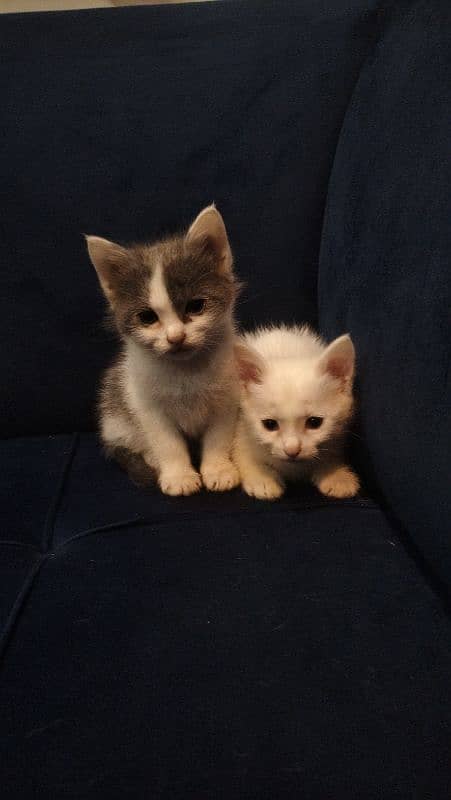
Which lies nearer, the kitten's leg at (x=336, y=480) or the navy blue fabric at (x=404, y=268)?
the navy blue fabric at (x=404, y=268)

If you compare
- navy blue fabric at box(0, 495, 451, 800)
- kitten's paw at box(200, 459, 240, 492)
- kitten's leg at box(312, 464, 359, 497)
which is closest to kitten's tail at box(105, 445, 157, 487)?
kitten's paw at box(200, 459, 240, 492)

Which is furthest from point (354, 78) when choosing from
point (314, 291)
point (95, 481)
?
point (95, 481)

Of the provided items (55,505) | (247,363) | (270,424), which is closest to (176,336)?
(247,363)

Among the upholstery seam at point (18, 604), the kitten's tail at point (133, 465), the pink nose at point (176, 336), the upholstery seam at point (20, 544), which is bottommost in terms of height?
the kitten's tail at point (133, 465)

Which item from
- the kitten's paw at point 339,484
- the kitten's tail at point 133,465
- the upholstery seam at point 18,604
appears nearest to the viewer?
the upholstery seam at point 18,604

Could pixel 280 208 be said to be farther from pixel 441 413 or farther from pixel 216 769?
pixel 216 769

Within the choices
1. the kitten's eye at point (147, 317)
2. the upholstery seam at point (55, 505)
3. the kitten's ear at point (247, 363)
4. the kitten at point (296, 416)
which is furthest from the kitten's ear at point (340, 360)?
the upholstery seam at point (55, 505)

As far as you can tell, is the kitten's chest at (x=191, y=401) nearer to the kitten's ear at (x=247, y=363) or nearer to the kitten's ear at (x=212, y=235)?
the kitten's ear at (x=247, y=363)

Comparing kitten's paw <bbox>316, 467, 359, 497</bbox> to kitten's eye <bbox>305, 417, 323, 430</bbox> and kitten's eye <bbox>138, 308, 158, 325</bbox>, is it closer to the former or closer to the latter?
kitten's eye <bbox>305, 417, 323, 430</bbox>
